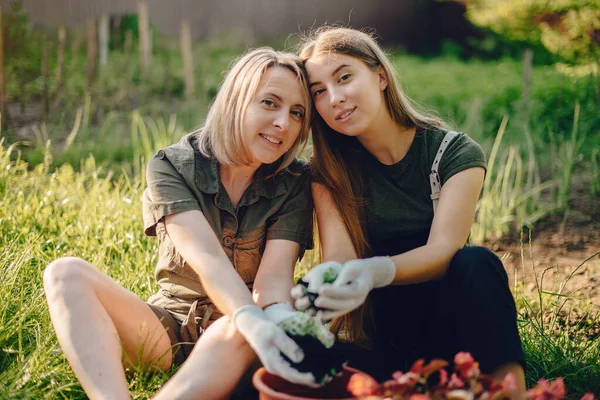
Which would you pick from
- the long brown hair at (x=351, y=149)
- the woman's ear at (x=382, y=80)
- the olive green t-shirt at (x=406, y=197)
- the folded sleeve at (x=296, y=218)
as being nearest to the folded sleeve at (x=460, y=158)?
the olive green t-shirt at (x=406, y=197)

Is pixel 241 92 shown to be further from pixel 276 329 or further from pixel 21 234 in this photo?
pixel 21 234

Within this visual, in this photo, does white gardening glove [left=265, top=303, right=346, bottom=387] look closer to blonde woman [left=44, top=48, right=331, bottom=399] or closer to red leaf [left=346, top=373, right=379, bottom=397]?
blonde woman [left=44, top=48, right=331, bottom=399]

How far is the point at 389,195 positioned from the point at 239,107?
55 cm

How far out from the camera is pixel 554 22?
6.41 meters

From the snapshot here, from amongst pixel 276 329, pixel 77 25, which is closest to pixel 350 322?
pixel 276 329

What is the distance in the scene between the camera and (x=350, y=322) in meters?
2.26

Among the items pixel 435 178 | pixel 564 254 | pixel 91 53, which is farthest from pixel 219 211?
pixel 91 53

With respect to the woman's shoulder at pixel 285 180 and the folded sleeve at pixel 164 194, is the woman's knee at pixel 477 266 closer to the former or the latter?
the woman's shoulder at pixel 285 180

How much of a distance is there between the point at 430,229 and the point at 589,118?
3.02 meters

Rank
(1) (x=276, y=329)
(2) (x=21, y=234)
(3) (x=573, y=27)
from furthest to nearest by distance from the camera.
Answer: (3) (x=573, y=27), (2) (x=21, y=234), (1) (x=276, y=329)

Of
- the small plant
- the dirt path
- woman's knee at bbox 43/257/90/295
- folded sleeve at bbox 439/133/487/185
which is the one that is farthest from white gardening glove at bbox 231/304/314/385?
the dirt path

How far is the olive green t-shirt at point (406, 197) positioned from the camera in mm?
2117

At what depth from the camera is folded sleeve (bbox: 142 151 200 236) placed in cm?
194

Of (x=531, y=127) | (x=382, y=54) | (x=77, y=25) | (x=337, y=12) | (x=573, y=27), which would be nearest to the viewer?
(x=382, y=54)
